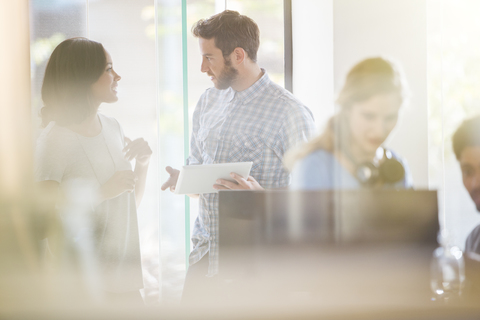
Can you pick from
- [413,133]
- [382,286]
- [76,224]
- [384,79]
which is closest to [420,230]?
[382,286]

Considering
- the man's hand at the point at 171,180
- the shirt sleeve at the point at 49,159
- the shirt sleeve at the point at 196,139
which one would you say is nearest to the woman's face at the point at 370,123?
the man's hand at the point at 171,180

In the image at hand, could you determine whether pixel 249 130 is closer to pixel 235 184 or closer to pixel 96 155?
A: pixel 235 184

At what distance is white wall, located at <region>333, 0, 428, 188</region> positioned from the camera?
37.1 inches

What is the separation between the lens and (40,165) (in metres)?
0.91

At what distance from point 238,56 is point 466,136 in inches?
33.2

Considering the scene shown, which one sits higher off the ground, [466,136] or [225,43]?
[225,43]

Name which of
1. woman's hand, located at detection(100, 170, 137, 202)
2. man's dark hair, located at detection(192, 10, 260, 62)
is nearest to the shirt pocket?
man's dark hair, located at detection(192, 10, 260, 62)

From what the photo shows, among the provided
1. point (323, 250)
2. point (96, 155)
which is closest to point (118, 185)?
point (96, 155)

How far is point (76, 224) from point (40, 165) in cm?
17

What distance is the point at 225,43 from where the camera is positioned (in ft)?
4.75

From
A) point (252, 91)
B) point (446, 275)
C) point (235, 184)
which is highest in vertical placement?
point (252, 91)

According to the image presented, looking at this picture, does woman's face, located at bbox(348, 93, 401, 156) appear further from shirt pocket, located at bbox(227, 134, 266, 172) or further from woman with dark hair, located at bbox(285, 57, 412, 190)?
shirt pocket, located at bbox(227, 134, 266, 172)

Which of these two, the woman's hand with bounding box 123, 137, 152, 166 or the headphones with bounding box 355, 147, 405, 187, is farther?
the woman's hand with bounding box 123, 137, 152, 166

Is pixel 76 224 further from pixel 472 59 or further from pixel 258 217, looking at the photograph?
pixel 472 59
